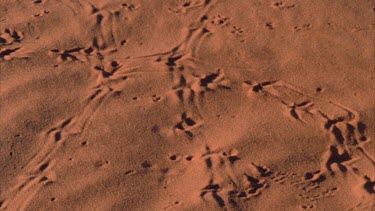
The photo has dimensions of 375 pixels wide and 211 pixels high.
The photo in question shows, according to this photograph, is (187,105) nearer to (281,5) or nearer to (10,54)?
Answer: (281,5)

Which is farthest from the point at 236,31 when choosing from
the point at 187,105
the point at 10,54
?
the point at 10,54

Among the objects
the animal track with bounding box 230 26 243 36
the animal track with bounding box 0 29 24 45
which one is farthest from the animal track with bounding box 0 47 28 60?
the animal track with bounding box 230 26 243 36

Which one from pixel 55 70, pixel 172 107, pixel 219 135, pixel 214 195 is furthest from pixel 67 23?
pixel 214 195

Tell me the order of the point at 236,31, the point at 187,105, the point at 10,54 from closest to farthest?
the point at 187,105
the point at 10,54
the point at 236,31

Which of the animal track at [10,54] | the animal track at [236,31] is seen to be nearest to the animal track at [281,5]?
the animal track at [236,31]

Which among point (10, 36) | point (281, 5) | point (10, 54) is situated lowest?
point (281, 5)

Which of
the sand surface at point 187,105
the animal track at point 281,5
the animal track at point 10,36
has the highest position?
the animal track at point 10,36

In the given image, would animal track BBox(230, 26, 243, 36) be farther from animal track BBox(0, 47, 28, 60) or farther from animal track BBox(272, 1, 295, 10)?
animal track BBox(0, 47, 28, 60)

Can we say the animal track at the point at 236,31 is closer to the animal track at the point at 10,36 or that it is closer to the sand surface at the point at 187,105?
the sand surface at the point at 187,105
